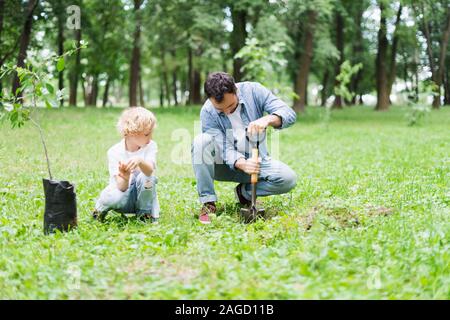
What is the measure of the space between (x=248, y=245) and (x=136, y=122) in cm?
147

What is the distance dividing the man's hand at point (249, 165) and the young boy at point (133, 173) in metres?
0.74

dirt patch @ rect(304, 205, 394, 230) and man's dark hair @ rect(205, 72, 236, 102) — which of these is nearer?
dirt patch @ rect(304, 205, 394, 230)

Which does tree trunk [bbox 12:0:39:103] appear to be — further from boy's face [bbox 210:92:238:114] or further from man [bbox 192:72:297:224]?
boy's face [bbox 210:92:238:114]

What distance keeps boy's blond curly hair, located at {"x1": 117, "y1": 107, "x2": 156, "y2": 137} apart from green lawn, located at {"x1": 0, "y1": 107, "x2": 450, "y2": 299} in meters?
0.77

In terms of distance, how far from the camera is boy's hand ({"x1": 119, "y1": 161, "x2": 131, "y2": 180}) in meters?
4.44

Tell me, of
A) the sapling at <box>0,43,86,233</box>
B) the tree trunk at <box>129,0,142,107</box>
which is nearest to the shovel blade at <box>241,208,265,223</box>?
the sapling at <box>0,43,86,233</box>

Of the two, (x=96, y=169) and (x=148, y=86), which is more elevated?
(x=148, y=86)

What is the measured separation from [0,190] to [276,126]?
3208 mm

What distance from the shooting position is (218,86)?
185 inches

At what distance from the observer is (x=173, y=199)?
6.03m

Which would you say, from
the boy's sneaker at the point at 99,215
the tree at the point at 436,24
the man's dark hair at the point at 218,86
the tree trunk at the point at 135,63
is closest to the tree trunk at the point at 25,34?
the tree trunk at the point at 135,63

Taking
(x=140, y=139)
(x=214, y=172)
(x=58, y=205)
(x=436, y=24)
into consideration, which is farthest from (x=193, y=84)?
(x=58, y=205)
